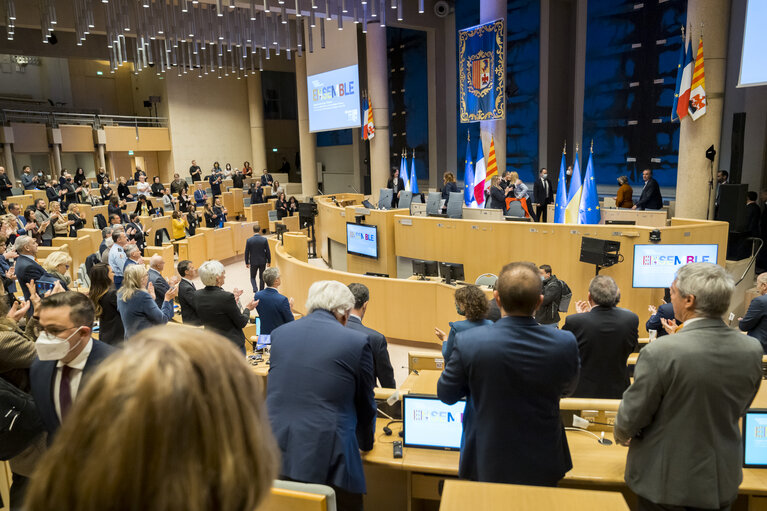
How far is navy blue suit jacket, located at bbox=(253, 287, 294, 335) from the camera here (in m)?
5.11

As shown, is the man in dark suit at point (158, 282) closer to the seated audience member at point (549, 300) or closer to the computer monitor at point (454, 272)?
the computer monitor at point (454, 272)

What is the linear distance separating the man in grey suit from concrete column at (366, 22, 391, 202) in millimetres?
15019

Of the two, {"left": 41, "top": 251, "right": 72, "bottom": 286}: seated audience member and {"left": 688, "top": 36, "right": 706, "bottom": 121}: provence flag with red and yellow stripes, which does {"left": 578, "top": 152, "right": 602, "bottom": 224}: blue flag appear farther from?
{"left": 41, "top": 251, "right": 72, "bottom": 286}: seated audience member

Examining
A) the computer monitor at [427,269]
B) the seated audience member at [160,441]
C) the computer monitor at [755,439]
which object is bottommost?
the computer monitor at [427,269]

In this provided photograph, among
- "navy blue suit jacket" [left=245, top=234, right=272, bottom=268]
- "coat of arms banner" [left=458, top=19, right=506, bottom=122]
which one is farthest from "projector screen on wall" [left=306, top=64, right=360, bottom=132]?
"navy blue suit jacket" [left=245, top=234, right=272, bottom=268]

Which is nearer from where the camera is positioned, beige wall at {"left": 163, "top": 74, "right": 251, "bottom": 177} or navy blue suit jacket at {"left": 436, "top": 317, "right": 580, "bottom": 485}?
navy blue suit jacket at {"left": 436, "top": 317, "right": 580, "bottom": 485}

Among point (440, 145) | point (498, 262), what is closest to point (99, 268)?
point (498, 262)

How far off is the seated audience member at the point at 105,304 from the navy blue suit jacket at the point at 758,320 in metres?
5.24

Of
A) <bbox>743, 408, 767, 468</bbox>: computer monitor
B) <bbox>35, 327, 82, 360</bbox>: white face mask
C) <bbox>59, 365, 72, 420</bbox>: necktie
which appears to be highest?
<bbox>35, 327, 82, 360</bbox>: white face mask

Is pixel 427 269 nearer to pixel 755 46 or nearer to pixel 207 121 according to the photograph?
pixel 755 46

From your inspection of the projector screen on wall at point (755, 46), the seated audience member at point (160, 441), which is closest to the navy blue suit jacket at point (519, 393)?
the seated audience member at point (160, 441)

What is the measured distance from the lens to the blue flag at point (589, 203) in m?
9.58

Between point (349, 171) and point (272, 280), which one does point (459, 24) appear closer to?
point (349, 171)

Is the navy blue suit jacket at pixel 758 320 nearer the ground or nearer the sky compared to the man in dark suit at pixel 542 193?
nearer the ground
